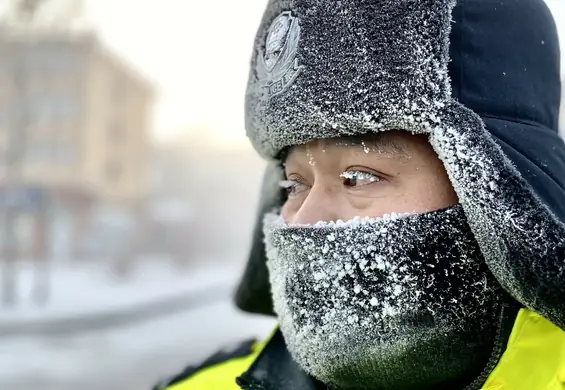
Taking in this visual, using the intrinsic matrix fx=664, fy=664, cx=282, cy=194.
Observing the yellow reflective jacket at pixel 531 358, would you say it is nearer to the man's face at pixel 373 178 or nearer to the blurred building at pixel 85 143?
the man's face at pixel 373 178

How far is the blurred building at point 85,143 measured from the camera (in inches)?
830

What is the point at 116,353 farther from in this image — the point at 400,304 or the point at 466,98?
the point at 466,98

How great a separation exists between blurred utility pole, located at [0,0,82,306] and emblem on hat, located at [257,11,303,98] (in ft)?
37.2

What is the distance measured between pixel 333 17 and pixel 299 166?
0.34 m

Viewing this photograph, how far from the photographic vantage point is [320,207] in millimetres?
1410

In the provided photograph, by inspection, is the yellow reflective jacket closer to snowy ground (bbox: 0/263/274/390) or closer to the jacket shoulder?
the jacket shoulder

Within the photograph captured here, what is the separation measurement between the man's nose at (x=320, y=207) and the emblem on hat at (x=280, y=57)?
0.76ft

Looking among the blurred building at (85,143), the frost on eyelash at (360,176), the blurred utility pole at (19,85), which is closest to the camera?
the frost on eyelash at (360,176)

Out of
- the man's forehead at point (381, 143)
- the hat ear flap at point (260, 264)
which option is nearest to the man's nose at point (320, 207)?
the man's forehead at point (381, 143)

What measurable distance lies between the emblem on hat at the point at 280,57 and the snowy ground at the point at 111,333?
1.20 m

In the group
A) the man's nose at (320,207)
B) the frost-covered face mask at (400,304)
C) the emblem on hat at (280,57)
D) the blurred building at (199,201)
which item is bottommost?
the blurred building at (199,201)

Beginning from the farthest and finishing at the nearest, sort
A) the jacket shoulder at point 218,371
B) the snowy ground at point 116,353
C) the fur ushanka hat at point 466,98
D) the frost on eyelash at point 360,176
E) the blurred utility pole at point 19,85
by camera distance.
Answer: the blurred utility pole at point 19,85
the snowy ground at point 116,353
the jacket shoulder at point 218,371
the frost on eyelash at point 360,176
the fur ushanka hat at point 466,98

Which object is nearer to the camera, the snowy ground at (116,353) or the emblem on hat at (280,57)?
the emblem on hat at (280,57)

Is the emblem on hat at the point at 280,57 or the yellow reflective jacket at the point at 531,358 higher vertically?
the emblem on hat at the point at 280,57
